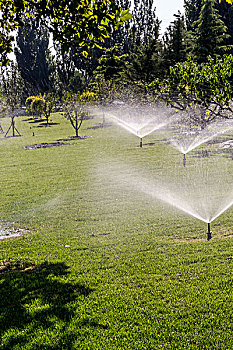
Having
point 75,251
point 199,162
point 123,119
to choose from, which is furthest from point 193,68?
point 123,119

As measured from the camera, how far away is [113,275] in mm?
5516

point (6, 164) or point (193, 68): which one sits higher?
point (193, 68)

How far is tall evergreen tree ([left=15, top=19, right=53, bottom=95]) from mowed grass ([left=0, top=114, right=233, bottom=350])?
63.8m

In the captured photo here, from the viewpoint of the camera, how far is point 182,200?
10234 mm

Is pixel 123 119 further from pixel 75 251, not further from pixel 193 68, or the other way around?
pixel 75 251

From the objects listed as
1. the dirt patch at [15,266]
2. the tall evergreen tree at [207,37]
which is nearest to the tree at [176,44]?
the tall evergreen tree at [207,37]

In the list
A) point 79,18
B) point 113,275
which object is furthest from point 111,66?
point 113,275

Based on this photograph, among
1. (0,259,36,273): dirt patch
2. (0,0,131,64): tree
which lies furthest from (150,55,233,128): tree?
(0,259,36,273): dirt patch

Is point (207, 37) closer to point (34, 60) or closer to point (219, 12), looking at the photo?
point (219, 12)

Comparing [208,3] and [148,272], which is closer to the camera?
[148,272]

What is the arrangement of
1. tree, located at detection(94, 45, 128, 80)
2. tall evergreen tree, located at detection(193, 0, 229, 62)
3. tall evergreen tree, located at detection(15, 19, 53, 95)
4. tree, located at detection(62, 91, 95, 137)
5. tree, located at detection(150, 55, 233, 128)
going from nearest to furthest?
tree, located at detection(150, 55, 233, 128) < tall evergreen tree, located at detection(193, 0, 229, 62) < tree, located at detection(62, 91, 95, 137) < tree, located at detection(94, 45, 128, 80) < tall evergreen tree, located at detection(15, 19, 53, 95)

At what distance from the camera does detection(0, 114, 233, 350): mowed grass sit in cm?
386

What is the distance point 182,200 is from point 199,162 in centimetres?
701

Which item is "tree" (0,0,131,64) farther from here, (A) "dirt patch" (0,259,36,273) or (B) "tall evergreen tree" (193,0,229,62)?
(B) "tall evergreen tree" (193,0,229,62)
